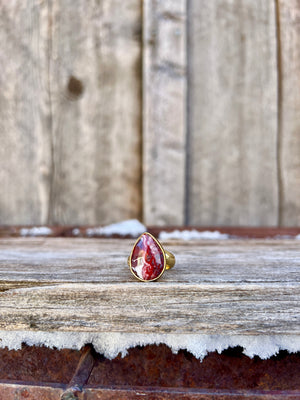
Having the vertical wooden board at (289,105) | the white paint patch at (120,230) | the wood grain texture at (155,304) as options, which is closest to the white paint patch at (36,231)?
the white paint patch at (120,230)

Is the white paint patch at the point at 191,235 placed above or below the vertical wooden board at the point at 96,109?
below

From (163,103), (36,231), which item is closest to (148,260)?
(36,231)

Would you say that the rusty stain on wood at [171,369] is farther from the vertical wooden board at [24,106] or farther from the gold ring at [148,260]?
the vertical wooden board at [24,106]

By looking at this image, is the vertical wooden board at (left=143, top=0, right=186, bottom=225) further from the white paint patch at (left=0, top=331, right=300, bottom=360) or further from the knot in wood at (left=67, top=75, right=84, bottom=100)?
the white paint patch at (left=0, top=331, right=300, bottom=360)

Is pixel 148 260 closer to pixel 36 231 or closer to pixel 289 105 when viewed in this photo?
pixel 36 231

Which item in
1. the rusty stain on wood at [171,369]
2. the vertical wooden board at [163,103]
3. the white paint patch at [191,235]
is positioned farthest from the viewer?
the vertical wooden board at [163,103]

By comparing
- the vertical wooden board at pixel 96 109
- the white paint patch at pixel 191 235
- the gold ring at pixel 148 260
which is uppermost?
the vertical wooden board at pixel 96 109

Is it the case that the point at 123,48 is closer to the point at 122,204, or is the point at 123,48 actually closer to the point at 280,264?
the point at 122,204
